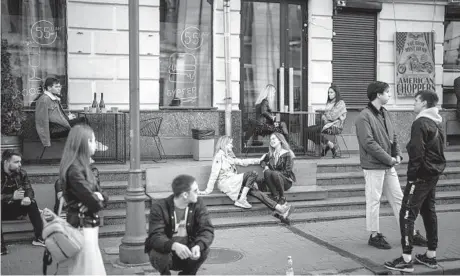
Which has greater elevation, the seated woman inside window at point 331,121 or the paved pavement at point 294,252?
the seated woman inside window at point 331,121

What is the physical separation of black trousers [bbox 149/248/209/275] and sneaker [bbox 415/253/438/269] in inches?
135

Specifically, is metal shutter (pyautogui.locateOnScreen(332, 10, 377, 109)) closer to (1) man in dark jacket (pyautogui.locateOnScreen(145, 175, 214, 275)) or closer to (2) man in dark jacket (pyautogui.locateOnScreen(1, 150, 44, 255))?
(2) man in dark jacket (pyautogui.locateOnScreen(1, 150, 44, 255))

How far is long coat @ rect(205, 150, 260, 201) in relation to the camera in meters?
10.1

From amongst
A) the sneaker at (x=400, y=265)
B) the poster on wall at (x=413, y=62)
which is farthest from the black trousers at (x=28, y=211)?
the poster on wall at (x=413, y=62)

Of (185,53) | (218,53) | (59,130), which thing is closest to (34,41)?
(59,130)

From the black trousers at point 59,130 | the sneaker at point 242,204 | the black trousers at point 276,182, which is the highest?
the black trousers at point 59,130

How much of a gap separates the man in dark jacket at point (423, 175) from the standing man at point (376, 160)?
2.67 feet

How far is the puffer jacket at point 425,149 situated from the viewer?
711cm

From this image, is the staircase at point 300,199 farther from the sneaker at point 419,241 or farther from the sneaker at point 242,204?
the sneaker at point 419,241

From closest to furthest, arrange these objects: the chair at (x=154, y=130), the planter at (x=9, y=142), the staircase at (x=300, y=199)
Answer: the staircase at (x=300, y=199)
the planter at (x=9, y=142)
the chair at (x=154, y=130)

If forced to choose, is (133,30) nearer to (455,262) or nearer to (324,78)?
(455,262)

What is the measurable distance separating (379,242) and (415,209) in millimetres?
1232

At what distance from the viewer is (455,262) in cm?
753

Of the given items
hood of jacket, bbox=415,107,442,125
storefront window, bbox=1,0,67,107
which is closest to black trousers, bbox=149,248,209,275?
hood of jacket, bbox=415,107,442,125
